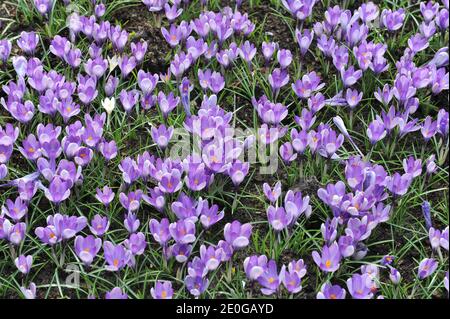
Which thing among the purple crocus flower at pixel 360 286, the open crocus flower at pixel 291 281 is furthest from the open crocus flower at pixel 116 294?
the purple crocus flower at pixel 360 286

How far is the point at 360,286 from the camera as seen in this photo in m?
2.79

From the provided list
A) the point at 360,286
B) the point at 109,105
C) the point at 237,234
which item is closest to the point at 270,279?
the point at 237,234

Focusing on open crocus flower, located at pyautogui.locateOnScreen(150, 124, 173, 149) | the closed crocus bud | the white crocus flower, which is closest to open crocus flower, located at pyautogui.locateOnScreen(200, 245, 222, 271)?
open crocus flower, located at pyautogui.locateOnScreen(150, 124, 173, 149)

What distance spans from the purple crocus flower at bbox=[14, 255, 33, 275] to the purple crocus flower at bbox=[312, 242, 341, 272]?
1000 mm

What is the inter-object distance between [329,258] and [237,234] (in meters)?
0.33

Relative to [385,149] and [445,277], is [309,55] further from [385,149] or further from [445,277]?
[445,277]

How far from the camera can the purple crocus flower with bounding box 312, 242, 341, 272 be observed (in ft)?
9.34

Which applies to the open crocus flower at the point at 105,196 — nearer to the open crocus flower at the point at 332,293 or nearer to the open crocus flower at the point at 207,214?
the open crocus flower at the point at 207,214

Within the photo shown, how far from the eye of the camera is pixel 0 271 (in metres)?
3.01

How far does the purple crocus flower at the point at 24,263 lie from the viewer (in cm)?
287

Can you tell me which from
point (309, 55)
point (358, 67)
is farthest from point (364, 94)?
point (309, 55)

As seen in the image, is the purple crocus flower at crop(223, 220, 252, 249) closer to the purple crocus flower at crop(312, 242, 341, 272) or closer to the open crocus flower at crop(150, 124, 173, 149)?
the purple crocus flower at crop(312, 242, 341, 272)

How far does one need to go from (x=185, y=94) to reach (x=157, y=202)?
64cm

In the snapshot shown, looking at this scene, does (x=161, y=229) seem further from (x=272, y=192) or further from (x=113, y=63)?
(x=113, y=63)
